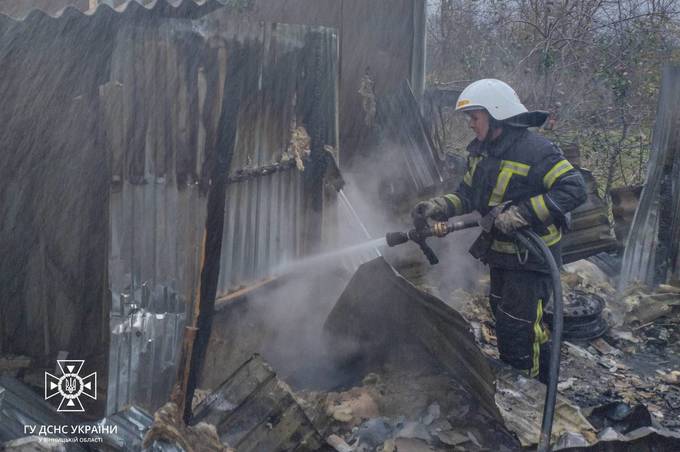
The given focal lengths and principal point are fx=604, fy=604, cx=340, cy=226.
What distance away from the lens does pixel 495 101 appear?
13.1ft

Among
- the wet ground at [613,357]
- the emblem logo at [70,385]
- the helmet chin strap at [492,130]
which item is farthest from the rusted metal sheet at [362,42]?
the emblem logo at [70,385]

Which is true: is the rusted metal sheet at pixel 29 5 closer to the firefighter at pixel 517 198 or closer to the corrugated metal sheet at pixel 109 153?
the corrugated metal sheet at pixel 109 153

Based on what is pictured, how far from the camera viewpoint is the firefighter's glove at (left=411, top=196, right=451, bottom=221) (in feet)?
14.2

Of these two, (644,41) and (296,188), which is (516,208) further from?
(644,41)

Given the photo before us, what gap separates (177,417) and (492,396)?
5.69 feet

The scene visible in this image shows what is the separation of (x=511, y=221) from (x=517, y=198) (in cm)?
31

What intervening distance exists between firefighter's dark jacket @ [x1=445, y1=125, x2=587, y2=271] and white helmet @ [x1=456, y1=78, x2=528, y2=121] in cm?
12

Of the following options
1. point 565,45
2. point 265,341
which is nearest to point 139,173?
point 265,341

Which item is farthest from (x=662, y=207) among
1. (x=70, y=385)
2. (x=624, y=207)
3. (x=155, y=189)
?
(x=70, y=385)

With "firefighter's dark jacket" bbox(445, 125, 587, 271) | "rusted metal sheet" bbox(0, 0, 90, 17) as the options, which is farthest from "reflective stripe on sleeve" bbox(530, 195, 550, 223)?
"rusted metal sheet" bbox(0, 0, 90, 17)

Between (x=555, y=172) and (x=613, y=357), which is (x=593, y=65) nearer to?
(x=613, y=357)

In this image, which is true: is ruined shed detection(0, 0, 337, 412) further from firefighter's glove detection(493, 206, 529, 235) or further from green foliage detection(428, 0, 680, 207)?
green foliage detection(428, 0, 680, 207)

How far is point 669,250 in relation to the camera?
244 inches

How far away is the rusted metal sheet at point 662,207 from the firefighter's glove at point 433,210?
3060mm
